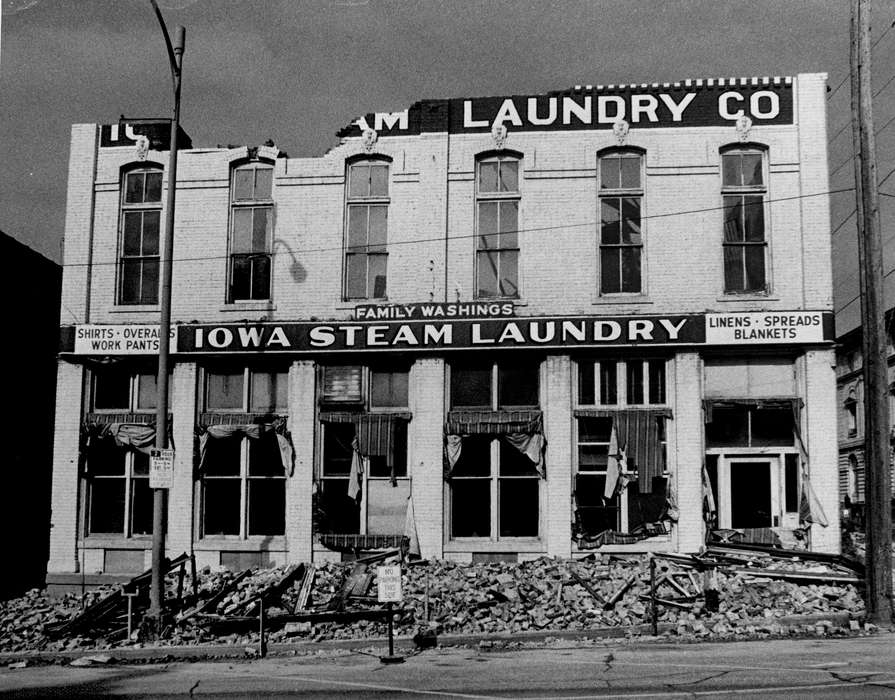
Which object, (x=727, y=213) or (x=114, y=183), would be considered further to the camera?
(x=114, y=183)

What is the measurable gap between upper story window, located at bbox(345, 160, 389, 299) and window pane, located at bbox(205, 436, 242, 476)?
12.9ft

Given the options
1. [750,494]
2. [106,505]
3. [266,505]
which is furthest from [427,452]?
[106,505]

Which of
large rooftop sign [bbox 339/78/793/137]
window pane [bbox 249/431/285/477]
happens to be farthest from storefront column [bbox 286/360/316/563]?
large rooftop sign [bbox 339/78/793/137]

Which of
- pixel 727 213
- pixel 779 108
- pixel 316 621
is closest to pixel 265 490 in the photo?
pixel 316 621

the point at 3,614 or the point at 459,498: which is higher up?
the point at 459,498

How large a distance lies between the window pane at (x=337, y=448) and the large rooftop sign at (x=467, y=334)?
5.34 feet

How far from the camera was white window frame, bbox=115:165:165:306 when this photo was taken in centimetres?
2234

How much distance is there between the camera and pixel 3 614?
19859 mm

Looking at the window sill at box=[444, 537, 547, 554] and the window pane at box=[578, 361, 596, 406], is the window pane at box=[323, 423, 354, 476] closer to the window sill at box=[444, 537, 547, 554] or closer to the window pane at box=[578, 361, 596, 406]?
the window sill at box=[444, 537, 547, 554]

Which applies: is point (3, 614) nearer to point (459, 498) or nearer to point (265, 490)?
point (265, 490)

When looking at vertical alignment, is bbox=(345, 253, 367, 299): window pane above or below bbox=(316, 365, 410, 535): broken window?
above

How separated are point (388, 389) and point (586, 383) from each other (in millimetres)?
4073

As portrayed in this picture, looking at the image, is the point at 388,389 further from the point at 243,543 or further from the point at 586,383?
the point at 243,543

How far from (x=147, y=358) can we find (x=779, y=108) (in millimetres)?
14011
